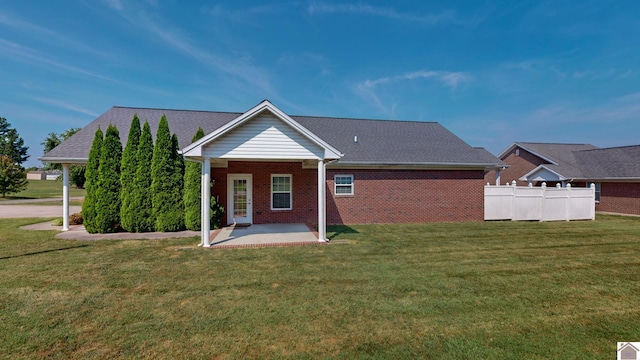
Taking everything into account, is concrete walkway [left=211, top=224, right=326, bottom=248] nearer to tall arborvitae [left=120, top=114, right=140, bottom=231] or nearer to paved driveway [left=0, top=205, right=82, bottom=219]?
tall arborvitae [left=120, top=114, right=140, bottom=231]

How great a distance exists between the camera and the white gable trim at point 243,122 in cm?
876

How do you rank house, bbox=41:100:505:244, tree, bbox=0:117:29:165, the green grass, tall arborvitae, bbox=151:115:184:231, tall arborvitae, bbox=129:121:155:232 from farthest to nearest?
tree, bbox=0:117:29:165
the green grass
house, bbox=41:100:505:244
tall arborvitae, bbox=151:115:184:231
tall arborvitae, bbox=129:121:155:232

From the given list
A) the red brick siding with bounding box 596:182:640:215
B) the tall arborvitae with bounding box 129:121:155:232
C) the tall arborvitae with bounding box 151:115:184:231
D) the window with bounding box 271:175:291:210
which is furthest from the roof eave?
the red brick siding with bounding box 596:182:640:215

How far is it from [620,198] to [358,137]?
Answer: 18124 mm

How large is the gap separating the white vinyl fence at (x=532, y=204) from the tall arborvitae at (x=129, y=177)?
640 inches

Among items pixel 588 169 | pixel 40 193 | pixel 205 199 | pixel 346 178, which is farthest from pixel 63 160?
pixel 40 193

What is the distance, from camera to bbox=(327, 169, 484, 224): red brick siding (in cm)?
1394

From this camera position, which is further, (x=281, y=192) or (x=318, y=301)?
(x=281, y=192)

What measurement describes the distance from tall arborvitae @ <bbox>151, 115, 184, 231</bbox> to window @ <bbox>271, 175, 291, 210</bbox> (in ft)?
12.6

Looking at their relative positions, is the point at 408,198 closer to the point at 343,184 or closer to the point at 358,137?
the point at 343,184

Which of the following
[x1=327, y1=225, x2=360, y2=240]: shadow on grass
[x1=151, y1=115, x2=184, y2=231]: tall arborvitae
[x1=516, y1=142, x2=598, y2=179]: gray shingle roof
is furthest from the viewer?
[x1=516, y1=142, x2=598, y2=179]: gray shingle roof

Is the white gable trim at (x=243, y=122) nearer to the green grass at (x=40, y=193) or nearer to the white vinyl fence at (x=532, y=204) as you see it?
the white vinyl fence at (x=532, y=204)

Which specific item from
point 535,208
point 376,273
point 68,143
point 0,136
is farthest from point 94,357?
point 0,136

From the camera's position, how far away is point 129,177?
37.8ft
